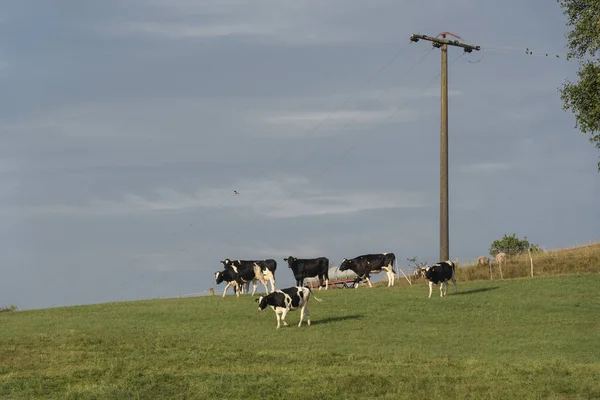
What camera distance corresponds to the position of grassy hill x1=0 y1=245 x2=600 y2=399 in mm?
25031

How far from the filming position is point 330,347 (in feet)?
107

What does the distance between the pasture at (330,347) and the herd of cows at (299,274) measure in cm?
99

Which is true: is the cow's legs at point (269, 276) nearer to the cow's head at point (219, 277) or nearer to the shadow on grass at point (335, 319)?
the cow's head at point (219, 277)

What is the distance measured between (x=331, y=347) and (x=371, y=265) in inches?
960

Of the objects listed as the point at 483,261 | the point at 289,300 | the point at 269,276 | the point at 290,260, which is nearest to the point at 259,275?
the point at 269,276

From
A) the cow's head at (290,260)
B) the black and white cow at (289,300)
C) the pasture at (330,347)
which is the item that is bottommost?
the pasture at (330,347)

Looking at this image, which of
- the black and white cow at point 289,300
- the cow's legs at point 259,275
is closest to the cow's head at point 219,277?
the cow's legs at point 259,275

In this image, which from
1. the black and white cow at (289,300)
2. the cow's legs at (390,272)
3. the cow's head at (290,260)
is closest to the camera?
the black and white cow at (289,300)

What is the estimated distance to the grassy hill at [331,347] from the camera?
25.0 metres

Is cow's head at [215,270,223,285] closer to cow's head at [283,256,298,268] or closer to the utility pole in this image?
cow's head at [283,256,298,268]

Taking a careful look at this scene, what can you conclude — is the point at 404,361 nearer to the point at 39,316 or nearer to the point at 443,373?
the point at 443,373

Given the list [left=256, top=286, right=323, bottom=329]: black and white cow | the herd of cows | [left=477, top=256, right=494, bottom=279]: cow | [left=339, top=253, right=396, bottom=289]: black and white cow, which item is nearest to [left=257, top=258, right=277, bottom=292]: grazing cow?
the herd of cows

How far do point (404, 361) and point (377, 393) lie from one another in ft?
17.0

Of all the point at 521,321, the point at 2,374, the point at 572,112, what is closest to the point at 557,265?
the point at 572,112
